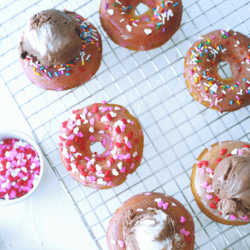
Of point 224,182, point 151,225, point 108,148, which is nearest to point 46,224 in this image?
point 108,148

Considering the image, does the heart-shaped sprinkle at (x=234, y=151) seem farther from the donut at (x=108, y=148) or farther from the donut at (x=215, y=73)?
the donut at (x=108, y=148)

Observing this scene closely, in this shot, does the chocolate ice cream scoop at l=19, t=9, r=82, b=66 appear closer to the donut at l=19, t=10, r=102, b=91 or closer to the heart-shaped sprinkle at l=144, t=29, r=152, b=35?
the donut at l=19, t=10, r=102, b=91

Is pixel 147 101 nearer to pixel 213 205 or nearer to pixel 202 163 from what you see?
pixel 202 163

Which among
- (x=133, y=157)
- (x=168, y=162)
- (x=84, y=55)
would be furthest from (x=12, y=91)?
(x=168, y=162)

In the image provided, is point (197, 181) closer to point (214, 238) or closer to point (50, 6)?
point (214, 238)

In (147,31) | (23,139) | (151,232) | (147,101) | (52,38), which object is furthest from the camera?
(147,101)

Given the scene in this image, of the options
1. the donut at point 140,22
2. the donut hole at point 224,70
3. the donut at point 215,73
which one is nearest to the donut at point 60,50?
the donut at point 140,22
